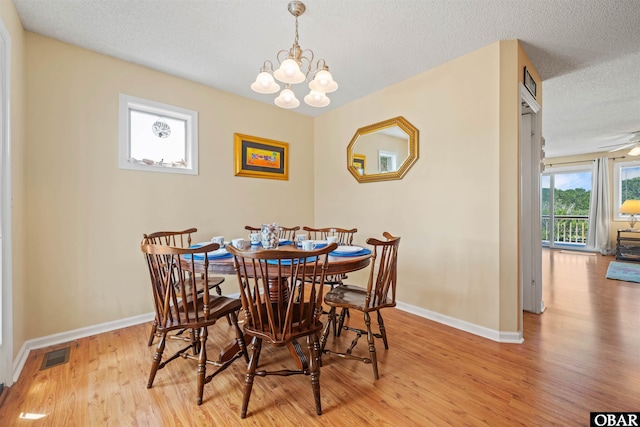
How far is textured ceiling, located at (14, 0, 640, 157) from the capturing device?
1.93 metres

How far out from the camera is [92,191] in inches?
Result: 96.4

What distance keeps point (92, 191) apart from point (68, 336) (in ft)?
4.05

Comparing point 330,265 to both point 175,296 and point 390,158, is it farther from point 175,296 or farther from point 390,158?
point 390,158

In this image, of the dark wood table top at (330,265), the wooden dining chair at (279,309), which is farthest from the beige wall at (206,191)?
the wooden dining chair at (279,309)

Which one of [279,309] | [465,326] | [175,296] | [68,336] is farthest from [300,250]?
[68,336]

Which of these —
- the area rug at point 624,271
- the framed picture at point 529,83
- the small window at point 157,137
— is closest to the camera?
the framed picture at point 529,83

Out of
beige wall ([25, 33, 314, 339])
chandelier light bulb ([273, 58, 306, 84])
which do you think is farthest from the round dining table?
beige wall ([25, 33, 314, 339])

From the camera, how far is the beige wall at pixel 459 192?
7.55 feet

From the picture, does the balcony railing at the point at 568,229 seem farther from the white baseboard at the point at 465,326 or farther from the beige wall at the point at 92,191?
the beige wall at the point at 92,191

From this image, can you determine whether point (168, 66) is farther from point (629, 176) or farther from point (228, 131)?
point (629, 176)

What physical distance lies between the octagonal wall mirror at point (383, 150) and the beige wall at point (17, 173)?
3.05m

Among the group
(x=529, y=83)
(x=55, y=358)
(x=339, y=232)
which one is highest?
(x=529, y=83)

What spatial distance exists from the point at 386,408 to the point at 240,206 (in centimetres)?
262

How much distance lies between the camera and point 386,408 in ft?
4.98
